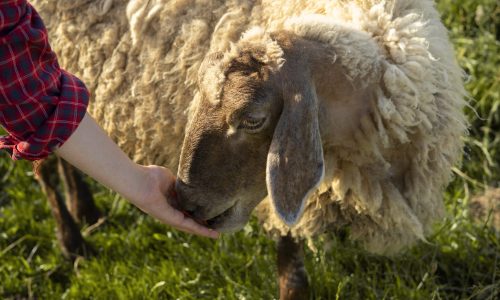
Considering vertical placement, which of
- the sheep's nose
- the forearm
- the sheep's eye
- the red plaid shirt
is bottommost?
the sheep's nose

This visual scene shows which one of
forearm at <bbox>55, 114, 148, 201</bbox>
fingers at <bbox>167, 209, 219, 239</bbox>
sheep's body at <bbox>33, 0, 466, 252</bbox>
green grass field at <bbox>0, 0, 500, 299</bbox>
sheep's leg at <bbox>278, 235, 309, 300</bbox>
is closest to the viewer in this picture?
forearm at <bbox>55, 114, 148, 201</bbox>

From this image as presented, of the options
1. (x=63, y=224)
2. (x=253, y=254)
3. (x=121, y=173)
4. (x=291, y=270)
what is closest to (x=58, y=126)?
(x=121, y=173)

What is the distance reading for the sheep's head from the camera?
6.42 ft

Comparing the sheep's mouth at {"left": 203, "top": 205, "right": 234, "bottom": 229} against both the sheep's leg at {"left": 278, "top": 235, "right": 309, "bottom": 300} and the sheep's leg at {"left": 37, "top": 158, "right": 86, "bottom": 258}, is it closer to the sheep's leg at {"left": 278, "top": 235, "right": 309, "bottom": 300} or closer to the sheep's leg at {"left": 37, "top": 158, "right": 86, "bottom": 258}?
the sheep's leg at {"left": 278, "top": 235, "right": 309, "bottom": 300}

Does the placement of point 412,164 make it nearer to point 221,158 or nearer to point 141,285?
point 221,158

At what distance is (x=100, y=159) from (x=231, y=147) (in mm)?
400

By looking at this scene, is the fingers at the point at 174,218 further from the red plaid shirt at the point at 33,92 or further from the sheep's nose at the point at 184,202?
the red plaid shirt at the point at 33,92

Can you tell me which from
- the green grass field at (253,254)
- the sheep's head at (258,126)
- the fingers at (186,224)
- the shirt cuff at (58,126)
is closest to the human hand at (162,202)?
the fingers at (186,224)

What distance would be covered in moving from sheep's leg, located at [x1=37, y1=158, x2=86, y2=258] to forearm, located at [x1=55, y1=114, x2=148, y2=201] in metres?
1.47

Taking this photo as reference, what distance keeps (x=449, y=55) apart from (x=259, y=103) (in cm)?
81

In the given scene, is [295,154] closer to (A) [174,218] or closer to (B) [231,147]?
(B) [231,147]

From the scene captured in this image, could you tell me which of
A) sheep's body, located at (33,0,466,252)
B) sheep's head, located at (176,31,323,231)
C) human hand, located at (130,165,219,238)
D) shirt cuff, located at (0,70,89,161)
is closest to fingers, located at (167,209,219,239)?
human hand, located at (130,165,219,238)

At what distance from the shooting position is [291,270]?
268 centimetres

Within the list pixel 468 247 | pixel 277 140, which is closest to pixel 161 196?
pixel 277 140
